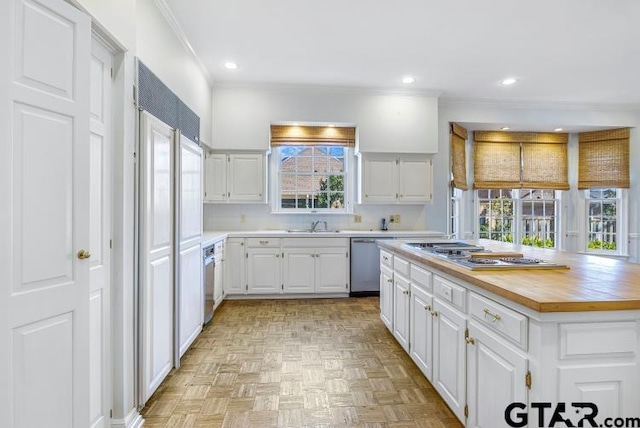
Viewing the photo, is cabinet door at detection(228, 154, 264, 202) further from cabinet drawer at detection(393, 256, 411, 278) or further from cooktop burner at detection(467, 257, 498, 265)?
cooktop burner at detection(467, 257, 498, 265)

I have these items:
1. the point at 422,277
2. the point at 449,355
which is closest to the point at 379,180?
the point at 422,277

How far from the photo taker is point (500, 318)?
1.44 m

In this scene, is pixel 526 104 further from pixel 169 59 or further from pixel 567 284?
pixel 169 59

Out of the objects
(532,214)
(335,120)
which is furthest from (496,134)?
(335,120)

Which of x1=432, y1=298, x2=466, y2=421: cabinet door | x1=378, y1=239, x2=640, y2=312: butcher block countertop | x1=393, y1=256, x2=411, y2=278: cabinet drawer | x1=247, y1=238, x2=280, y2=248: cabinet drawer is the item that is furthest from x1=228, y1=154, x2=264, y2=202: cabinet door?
x1=432, y1=298, x2=466, y2=421: cabinet door

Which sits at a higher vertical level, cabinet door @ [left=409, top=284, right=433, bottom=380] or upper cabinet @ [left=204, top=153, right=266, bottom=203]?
upper cabinet @ [left=204, top=153, right=266, bottom=203]

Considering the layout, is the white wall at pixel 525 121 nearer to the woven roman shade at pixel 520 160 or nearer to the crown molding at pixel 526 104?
the crown molding at pixel 526 104

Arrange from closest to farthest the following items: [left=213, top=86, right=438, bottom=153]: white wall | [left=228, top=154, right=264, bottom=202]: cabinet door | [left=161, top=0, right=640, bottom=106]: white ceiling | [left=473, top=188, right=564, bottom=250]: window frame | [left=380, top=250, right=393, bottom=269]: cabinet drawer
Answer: [left=161, top=0, right=640, bottom=106]: white ceiling < [left=380, top=250, right=393, bottom=269]: cabinet drawer < [left=213, top=86, right=438, bottom=153]: white wall < [left=228, top=154, right=264, bottom=202]: cabinet door < [left=473, top=188, right=564, bottom=250]: window frame

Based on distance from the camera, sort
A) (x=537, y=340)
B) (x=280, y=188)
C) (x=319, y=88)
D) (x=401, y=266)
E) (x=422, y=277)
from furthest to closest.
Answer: (x=280, y=188), (x=319, y=88), (x=401, y=266), (x=422, y=277), (x=537, y=340)

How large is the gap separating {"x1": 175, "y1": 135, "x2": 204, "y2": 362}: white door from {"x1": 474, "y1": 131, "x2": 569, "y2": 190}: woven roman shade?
14.0ft

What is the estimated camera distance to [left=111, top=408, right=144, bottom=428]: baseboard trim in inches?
71.2

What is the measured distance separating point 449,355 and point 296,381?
106 cm

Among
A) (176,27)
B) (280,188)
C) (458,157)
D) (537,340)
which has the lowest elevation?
(537,340)

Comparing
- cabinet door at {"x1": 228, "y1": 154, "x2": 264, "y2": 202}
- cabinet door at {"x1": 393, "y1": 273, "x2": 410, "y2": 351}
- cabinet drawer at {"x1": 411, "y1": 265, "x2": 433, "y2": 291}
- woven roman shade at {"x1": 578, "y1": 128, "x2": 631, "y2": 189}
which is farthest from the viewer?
woven roman shade at {"x1": 578, "y1": 128, "x2": 631, "y2": 189}
